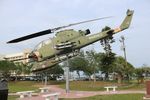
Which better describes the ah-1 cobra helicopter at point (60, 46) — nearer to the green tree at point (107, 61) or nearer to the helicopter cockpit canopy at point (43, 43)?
the helicopter cockpit canopy at point (43, 43)

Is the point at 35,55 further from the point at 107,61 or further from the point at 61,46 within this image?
the point at 107,61

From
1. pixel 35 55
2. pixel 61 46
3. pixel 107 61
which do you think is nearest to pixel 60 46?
pixel 61 46

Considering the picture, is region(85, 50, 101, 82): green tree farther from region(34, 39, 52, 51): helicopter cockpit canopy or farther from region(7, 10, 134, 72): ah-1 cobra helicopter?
region(34, 39, 52, 51): helicopter cockpit canopy

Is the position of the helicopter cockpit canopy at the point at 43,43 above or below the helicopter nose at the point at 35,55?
above

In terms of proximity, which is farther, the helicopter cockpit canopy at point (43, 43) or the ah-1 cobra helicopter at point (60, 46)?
the helicopter cockpit canopy at point (43, 43)

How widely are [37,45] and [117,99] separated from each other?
19.5 metres

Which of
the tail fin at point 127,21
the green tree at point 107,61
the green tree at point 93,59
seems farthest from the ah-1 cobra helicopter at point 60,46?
the green tree at point 107,61

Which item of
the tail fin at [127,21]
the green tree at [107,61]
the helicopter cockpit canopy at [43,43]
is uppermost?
the tail fin at [127,21]

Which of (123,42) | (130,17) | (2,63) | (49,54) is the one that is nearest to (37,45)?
(49,54)

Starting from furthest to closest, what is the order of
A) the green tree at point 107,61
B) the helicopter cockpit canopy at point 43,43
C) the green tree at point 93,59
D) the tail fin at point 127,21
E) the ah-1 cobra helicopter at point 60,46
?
the green tree at point 107,61
the green tree at point 93,59
the tail fin at point 127,21
the helicopter cockpit canopy at point 43,43
the ah-1 cobra helicopter at point 60,46

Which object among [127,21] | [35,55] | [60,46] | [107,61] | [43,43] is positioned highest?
[127,21]

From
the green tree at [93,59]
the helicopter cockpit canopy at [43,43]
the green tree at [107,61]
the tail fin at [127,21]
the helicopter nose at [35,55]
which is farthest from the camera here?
the green tree at [107,61]

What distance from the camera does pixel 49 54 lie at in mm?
37781

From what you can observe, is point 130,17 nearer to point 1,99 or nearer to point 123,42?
point 123,42
